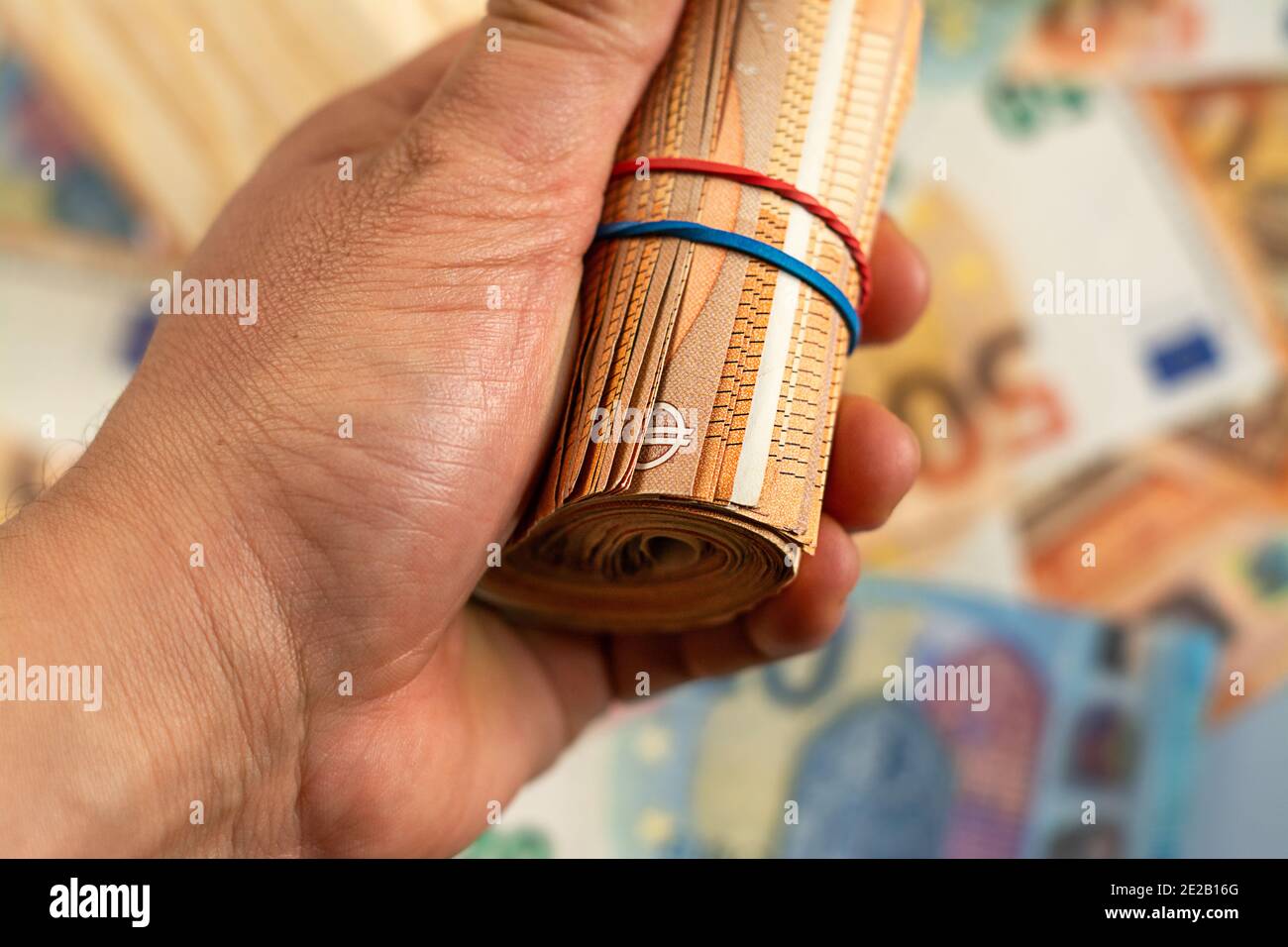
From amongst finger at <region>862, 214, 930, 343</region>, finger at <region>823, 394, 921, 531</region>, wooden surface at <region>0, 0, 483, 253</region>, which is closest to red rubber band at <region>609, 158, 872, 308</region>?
finger at <region>823, 394, 921, 531</region>

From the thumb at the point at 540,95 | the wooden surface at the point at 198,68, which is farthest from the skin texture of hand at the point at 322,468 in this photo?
the wooden surface at the point at 198,68

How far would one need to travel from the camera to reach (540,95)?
2.90 ft

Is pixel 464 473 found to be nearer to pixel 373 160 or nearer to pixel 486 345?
pixel 486 345

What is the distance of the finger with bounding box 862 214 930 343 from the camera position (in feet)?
3.66

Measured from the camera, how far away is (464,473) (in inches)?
34.2

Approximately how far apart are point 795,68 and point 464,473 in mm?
364

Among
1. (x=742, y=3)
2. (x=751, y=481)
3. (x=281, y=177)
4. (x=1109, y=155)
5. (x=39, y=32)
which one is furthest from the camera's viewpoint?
(x=1109, y=155)

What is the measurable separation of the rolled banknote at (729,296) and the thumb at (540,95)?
0.04 meters

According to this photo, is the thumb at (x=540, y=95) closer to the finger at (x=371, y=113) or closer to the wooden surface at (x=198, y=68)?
the finger at (x=371, y=113)

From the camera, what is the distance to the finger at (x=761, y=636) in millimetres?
977

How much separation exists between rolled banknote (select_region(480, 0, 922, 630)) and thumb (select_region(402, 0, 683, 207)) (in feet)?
0.12

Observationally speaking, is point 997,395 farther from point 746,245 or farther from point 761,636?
point 746,245

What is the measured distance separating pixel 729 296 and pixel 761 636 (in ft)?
1.07
